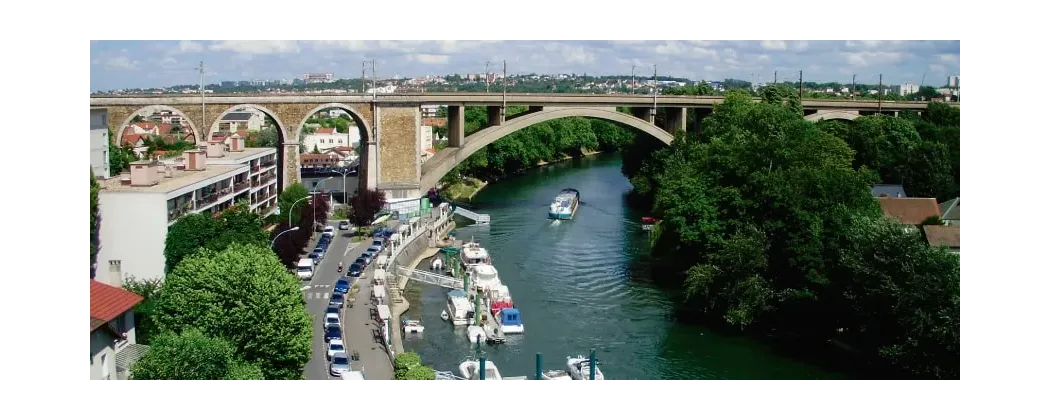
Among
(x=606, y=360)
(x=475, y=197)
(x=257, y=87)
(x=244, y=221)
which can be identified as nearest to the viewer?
(x=606, y=360)

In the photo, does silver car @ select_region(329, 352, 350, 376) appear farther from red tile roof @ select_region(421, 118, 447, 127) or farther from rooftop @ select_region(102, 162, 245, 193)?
red tile roof @ select_region(421, 118, 447, 127)

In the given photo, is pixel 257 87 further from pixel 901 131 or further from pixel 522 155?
pixel 901 131

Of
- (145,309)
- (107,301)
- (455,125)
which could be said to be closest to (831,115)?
(455,125)

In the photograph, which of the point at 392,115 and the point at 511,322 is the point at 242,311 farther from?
the point at 392,115

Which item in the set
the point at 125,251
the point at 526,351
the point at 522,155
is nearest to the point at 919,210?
the point at 526,351

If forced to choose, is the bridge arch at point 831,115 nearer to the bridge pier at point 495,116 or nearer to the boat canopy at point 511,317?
the bridge pier at point 495,116

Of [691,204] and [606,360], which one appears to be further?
[691,204]
